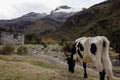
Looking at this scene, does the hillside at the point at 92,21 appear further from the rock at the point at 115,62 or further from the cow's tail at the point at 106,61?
the cow's tail at the point at 106,61

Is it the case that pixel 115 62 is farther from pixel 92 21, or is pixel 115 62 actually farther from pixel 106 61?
pixel 92 21

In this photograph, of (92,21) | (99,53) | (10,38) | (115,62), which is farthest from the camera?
(92,21)

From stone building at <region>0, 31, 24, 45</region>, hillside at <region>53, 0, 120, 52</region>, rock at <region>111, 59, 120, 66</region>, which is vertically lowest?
rock at <region>111, 59, 120, 66</region>

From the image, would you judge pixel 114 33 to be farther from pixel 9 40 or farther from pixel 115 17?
pixel 115 17

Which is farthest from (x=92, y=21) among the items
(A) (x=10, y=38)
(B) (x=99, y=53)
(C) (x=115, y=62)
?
(B) (x=99, y=53)

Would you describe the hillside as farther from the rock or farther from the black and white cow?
the black and white cow

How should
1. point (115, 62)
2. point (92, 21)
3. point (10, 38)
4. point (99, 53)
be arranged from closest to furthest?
1. point (99, 53)
2. point (115, 62)
3. point (10, 38)
4. point (92, 21)

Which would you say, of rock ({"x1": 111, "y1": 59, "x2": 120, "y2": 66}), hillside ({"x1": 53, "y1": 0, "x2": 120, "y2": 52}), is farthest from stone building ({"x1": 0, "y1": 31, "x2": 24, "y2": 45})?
hillside ({"x1": 53, "y1": 0, "x2": 120, "y2": 52})

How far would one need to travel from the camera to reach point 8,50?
3747 cm

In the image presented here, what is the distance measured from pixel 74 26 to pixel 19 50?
390 ft

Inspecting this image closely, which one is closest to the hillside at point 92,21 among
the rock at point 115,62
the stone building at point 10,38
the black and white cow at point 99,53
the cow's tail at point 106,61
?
the stone building at point 10,38

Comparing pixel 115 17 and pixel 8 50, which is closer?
pixel 8 50

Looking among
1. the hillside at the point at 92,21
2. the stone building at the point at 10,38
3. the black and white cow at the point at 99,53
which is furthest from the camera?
the hillside at the point at 92,21

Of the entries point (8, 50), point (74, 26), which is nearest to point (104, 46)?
point (8, 50)
